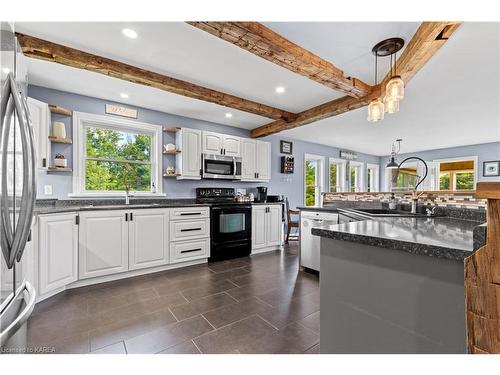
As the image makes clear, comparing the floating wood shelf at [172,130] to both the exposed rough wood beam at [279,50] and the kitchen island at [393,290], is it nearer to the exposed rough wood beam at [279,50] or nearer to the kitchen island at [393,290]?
the exposed rough wood beam at [279,50]

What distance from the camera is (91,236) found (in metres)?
2.58

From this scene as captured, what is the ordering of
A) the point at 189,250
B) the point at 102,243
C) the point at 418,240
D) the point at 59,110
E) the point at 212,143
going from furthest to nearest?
the point at 212,143 → the point at 189,250 → the point at 59,110 → the point at 102,243 → the point at 418,240

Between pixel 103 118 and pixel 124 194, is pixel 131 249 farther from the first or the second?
pixel 103 118

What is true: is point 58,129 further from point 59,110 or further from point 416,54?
point 416,54

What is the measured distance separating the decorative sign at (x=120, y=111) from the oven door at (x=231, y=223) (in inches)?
75.0

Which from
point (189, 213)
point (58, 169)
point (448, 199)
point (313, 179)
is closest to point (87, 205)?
point (58, 169)

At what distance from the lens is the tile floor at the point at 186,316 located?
1593mm

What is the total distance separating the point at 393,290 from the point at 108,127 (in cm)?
385

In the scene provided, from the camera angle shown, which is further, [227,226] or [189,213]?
[227,226]

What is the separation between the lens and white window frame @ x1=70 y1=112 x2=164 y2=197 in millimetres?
3020

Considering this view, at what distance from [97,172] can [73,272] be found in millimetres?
1419

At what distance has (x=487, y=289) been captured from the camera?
60 centimetres

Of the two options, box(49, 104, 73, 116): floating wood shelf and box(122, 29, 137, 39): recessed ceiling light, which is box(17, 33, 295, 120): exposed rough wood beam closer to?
box(122, 29, 137, 39): recessed ceiling light
